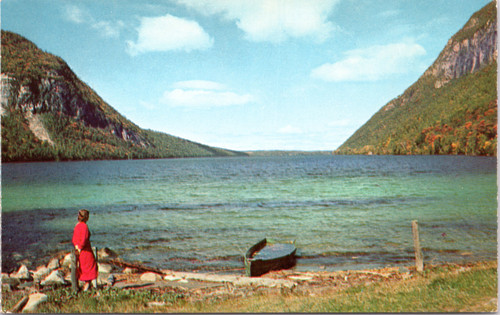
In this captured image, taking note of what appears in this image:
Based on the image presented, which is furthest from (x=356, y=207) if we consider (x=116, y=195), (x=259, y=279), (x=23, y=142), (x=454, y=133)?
(x=23, y=142)

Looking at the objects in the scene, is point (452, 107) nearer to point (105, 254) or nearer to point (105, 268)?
point (105, 254)

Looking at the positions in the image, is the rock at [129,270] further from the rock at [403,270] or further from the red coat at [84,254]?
the rock at [403,270]

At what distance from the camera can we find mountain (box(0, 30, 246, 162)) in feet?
247

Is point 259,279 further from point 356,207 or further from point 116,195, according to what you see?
point 116,195

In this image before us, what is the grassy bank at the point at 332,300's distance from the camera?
737 centimetres

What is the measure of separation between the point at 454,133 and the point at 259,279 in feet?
213

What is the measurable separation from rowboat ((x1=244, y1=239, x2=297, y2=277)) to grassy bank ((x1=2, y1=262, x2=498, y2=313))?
3.58 metres

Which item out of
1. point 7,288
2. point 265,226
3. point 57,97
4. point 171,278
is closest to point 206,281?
point 171,278

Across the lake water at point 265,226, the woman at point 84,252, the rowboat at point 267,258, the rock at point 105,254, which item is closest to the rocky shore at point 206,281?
the rowboat at point 267,258

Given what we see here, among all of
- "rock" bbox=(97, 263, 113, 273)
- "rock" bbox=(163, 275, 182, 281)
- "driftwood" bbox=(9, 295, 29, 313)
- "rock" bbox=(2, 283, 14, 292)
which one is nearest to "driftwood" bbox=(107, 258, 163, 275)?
"rock" bbox=(97, 263, 113, 273)

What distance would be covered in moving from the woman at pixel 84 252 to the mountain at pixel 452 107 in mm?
13345

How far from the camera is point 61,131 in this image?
132 metres

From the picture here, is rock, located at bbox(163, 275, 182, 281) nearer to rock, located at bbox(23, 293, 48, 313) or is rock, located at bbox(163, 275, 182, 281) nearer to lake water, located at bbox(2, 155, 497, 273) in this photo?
lake water, located at bbox(2, 155, 497, 273)

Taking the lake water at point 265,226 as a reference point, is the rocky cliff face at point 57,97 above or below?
above
